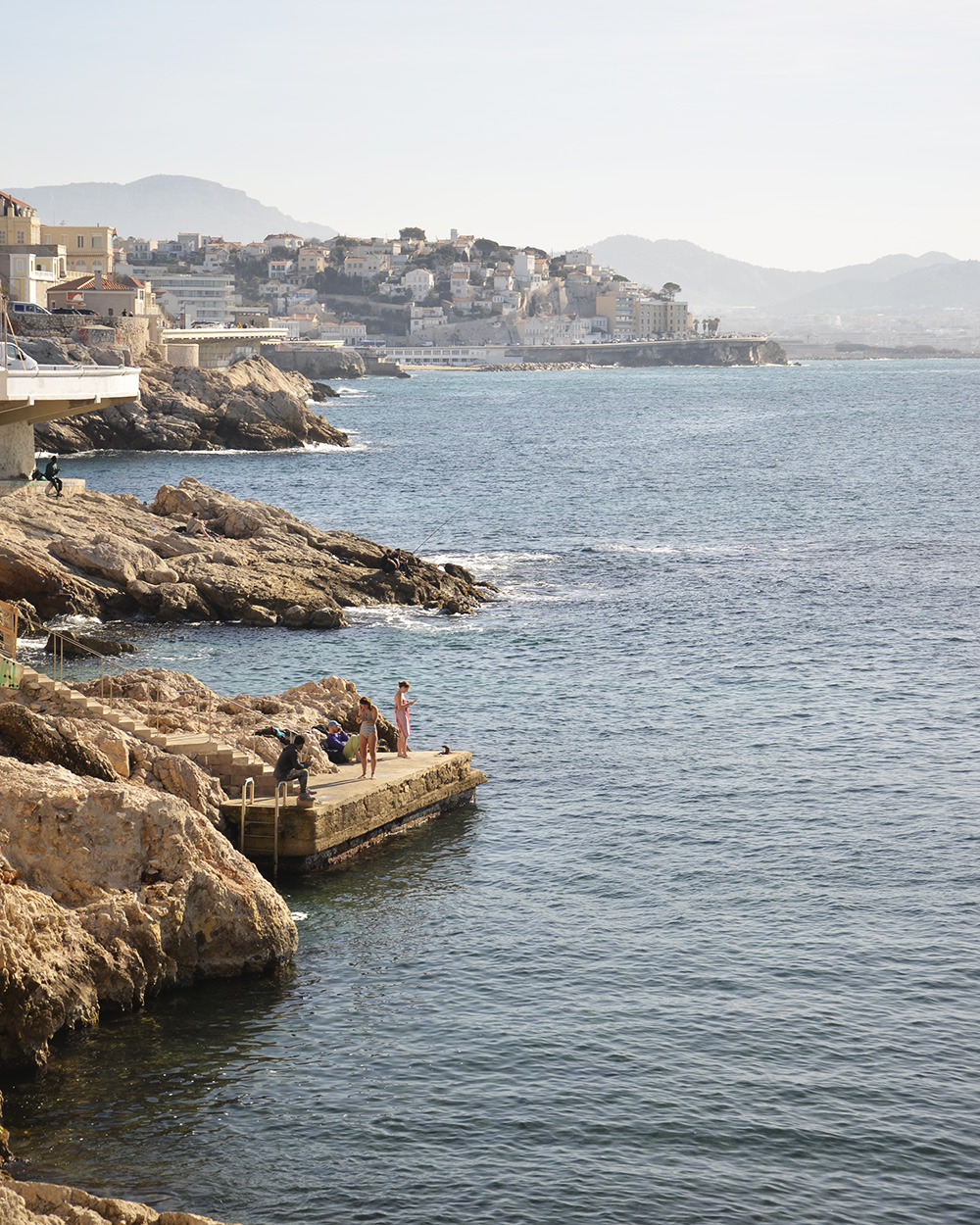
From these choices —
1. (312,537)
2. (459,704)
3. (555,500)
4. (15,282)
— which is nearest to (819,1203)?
(459,704)

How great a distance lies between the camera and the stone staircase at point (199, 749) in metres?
21.8

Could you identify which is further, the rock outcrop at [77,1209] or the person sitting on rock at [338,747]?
the person sitting on rock at [338,747]

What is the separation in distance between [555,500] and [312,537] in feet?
86.9

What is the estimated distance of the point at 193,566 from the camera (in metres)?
39.7

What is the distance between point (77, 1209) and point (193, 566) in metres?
30.0

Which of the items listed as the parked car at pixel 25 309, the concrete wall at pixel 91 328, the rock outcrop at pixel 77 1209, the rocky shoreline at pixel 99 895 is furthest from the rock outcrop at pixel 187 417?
the rock outcrop at pixel 77 1209

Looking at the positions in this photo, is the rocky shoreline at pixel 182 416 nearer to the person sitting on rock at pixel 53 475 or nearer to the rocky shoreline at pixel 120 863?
the person sitting on rock at pixel 53 475

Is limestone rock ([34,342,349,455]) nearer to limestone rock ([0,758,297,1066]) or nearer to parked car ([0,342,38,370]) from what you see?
parked car ([0,342,38,370])

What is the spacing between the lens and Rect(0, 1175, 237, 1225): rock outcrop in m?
10.5

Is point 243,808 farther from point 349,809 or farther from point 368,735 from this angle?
point 368,735

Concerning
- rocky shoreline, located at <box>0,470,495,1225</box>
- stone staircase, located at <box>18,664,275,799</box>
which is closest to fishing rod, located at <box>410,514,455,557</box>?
rocky shoreline, located at <box>0,470,495,1225</box>

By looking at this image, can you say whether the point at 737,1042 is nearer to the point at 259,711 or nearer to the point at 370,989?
the point at 370,989

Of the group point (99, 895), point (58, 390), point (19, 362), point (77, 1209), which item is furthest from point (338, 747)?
point (19, 362)

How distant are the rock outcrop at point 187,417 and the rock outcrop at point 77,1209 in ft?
232
